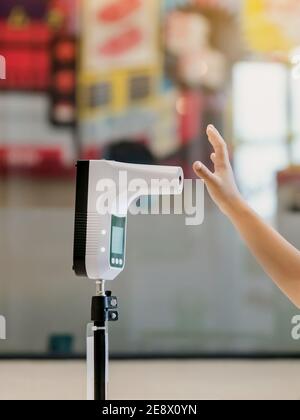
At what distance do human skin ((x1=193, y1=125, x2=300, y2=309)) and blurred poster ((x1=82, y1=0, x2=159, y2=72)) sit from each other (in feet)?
3.71

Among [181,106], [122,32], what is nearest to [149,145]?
[181,106]

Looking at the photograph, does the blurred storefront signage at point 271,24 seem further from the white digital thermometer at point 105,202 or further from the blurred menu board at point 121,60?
the white digital thermometer at point 105,202

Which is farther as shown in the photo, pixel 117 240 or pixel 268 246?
pixel 117 240

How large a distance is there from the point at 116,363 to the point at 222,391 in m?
0.29

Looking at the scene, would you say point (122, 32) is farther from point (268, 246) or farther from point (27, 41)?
point (268, 246)

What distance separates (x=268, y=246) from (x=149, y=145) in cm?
112

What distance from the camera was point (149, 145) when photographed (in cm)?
178

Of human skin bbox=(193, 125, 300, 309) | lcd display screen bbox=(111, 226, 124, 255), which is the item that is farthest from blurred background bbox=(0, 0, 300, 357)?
human skin bbox=(193, 125, 300, 309)

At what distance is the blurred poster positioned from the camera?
70.5 inches

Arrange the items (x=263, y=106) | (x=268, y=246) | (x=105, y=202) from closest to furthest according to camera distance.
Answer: (x=268, y=246) → (x=105, y=202) → (x=263, y=106)

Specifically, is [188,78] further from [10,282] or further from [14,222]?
[10,282]

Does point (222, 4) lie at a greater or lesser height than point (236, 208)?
greater

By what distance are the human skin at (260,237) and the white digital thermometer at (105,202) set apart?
0.37ft
